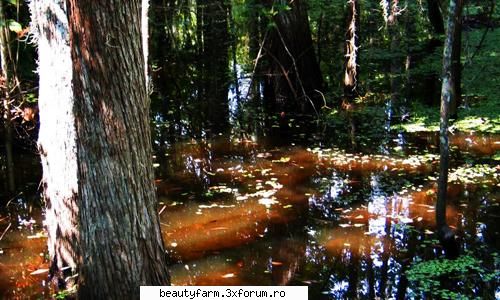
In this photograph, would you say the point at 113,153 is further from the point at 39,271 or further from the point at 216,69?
the point at 216,69

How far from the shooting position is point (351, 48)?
459 inches

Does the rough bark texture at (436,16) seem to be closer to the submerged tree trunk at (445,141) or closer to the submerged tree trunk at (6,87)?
the submerged tree trunk at (445,141)

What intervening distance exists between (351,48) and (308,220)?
19.3 ft

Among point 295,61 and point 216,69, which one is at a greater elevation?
point 216,69

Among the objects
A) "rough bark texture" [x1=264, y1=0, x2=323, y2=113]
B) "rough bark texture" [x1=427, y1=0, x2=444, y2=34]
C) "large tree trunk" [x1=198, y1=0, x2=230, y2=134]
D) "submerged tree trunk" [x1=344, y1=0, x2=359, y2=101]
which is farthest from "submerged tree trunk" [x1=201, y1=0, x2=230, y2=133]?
"rough bark texture" [x1=427, y1=0, x2=444, y2=34]

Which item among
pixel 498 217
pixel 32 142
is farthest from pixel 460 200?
pixel 32 142

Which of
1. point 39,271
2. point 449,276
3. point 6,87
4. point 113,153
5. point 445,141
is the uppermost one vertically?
point 6,87

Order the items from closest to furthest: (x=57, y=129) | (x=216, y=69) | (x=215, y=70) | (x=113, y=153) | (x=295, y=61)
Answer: (x=113, y=153), (x=57, y=129), (x=295, y=61), (x=215, y=70), (x=216, y=69)

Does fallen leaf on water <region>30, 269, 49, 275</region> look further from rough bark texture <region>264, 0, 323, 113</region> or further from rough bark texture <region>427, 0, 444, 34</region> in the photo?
rough bark texture <region>427, 0, 444, 34</region>

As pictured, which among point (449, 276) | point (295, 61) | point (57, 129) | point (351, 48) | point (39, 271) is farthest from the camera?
point (295, 61)

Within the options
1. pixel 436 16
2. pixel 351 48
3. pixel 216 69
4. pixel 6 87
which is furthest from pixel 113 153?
pixel 436 16

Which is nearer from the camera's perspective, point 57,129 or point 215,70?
point 57,129

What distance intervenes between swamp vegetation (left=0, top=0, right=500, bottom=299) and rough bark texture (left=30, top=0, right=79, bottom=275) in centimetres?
7

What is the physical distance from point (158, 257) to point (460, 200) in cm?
471
